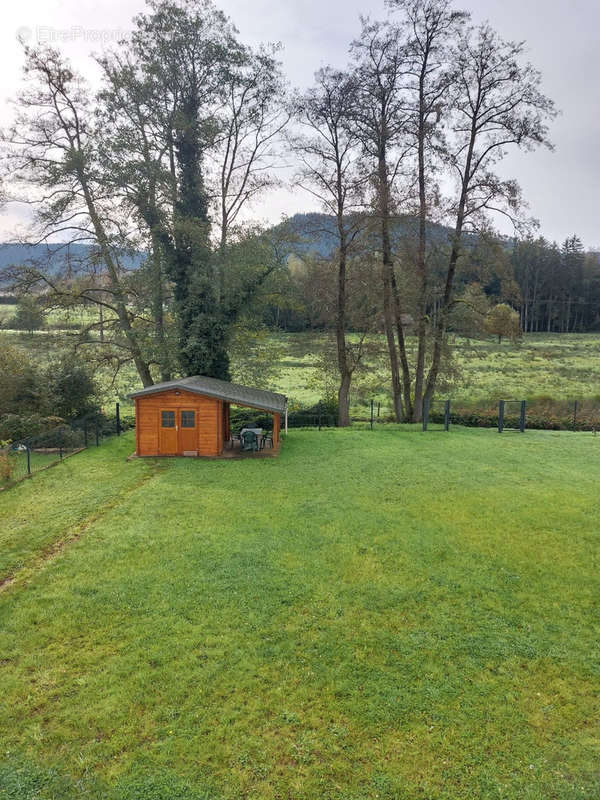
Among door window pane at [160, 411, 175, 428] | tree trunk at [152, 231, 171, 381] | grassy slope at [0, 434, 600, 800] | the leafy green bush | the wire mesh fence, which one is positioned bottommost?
grassy slope at [0, 434, 600, 800]

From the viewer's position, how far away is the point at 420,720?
5164 mm

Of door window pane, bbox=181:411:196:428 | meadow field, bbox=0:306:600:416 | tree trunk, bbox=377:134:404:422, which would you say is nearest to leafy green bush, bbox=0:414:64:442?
meadow field, bbox=0:306:600:416

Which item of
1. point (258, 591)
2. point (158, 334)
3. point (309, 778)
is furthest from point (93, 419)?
point (309, 778)

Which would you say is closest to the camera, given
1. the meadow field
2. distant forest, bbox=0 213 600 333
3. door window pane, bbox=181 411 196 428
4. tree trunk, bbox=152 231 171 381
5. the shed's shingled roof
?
the shed's shingled roof

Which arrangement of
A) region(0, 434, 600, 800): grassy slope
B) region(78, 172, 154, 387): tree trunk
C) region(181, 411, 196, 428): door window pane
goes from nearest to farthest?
region(0, 434, 600, 800): grassy slope < region(181, 411, 196, 428): door window pane < region(78, 172, 154, 387): tree trunk

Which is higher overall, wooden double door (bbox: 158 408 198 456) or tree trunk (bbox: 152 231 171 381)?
tree trunk (bbox: 152 231 171 381)

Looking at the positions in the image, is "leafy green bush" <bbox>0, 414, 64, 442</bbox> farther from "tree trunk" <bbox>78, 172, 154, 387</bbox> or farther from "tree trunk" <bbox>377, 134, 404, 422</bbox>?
"tree trunk" <bbox>377, 134, 404, 422</bbox>

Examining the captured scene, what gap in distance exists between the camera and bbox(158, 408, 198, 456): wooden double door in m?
16.9

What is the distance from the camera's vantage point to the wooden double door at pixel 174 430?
16922mm

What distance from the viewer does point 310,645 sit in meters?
6.39

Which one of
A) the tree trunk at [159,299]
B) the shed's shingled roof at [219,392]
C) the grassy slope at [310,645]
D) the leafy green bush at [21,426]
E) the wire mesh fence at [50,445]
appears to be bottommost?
the grassy slope at [310,645]

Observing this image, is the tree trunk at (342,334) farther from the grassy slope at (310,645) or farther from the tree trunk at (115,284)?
the grassy slope at (310,645)

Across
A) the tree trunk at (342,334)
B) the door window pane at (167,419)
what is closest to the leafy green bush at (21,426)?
the door window pane at (167,419)

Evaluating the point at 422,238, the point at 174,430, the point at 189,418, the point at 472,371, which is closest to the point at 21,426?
the point at 174,430
